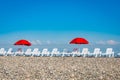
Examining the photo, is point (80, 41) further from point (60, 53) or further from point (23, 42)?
point (23, 42)

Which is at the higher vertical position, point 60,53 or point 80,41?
point 80,41

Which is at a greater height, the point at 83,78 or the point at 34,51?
the point at 34,51

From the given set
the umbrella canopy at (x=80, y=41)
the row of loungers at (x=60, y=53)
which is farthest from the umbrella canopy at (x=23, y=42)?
the umbrella canopy at (x=80, y=41)

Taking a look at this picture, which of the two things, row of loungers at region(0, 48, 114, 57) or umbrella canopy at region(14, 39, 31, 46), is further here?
umbrella canopy at region(14, 39, 31, 46)

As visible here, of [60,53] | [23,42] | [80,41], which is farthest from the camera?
[23,42]

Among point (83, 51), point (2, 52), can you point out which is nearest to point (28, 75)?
point (83, 51)

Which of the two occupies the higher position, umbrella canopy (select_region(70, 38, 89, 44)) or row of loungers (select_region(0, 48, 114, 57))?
umbrella canopy (select_region(70, 38, 89, 44))

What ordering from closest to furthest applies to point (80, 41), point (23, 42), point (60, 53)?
point (60, 53) → point (80, 41) → point (23, 42)

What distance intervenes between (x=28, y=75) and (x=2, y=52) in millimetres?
15660

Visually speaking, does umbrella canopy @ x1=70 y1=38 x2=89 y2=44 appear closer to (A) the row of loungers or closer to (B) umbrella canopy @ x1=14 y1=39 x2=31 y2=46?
(A) the row of loungers

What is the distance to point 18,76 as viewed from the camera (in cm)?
982

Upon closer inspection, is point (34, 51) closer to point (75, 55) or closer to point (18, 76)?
point (75, 55)

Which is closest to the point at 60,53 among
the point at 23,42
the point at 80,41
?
the point at 80,41

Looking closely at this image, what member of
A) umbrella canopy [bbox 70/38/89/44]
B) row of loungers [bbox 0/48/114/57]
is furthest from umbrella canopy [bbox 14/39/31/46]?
umbrella canopy [bbox 70/38/89/44]
